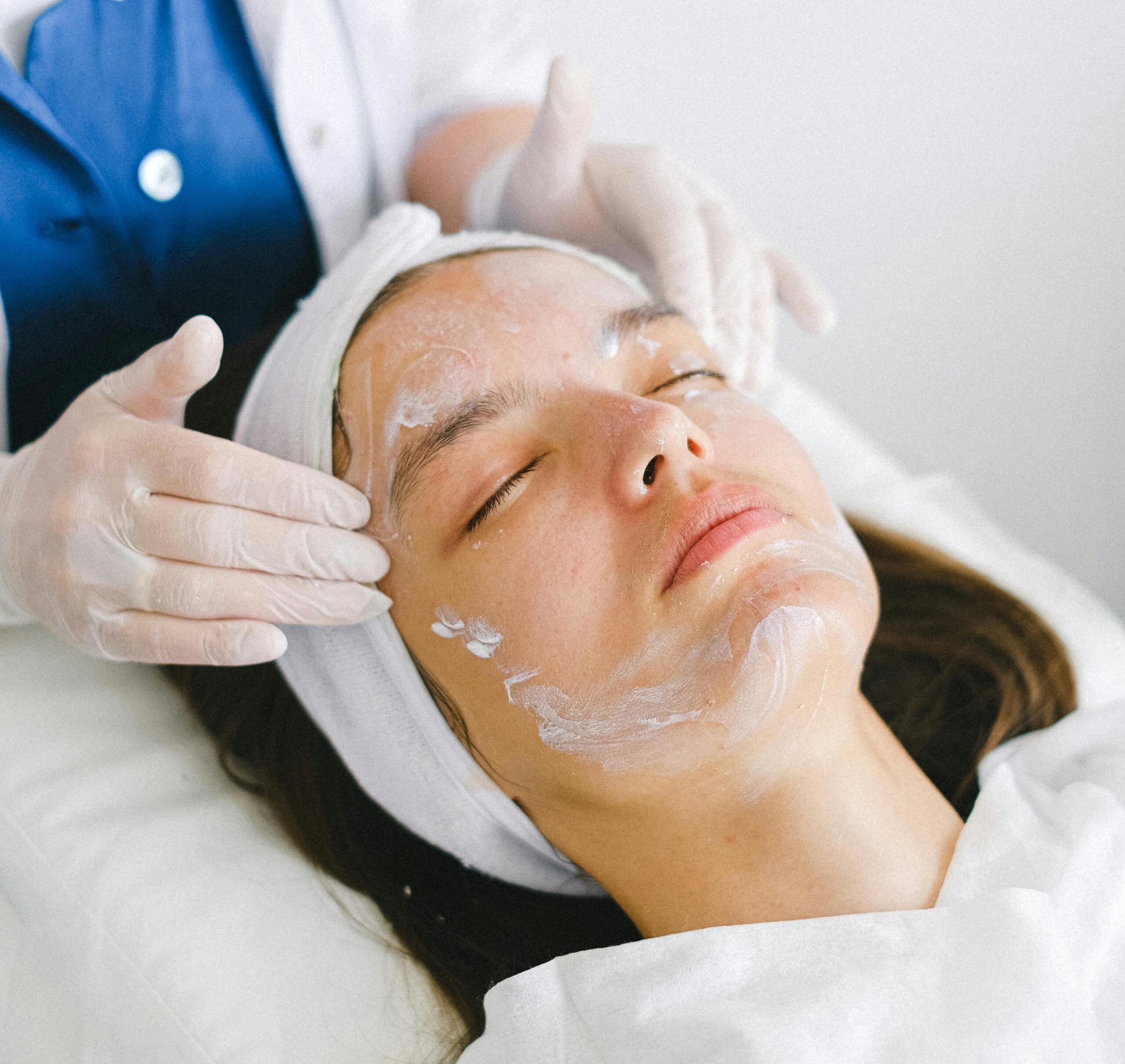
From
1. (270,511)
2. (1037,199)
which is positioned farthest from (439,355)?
(1037,199)

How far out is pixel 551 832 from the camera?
111cm

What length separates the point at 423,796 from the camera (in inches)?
45.1

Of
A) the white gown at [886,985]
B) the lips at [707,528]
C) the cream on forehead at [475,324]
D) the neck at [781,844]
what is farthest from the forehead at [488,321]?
the white gown at [886,985]

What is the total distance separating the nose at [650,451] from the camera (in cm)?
93

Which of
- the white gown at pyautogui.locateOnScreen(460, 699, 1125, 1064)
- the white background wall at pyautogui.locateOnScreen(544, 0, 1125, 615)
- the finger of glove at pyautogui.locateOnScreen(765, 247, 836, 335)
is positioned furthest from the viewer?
the white background wall at pyautogui.locateOnScreen(544, 0, 1125, 615)

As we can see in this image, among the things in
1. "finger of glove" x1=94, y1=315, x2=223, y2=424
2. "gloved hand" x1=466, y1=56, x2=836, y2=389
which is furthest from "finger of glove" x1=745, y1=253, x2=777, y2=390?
"finger of glove" x1=94, y1=315, x2=223, y2=424

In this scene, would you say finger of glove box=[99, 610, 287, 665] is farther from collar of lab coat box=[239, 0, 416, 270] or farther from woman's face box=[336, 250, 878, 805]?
collar of lab coat box=[239, 0, 416, 270]

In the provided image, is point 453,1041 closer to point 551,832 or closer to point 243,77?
A: point 551,832

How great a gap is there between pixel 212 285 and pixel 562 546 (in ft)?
2.59

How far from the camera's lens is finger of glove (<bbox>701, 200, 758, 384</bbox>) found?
1396 millimetres

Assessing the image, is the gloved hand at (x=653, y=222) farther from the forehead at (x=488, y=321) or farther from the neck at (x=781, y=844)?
the neck at (x=781, y=844)

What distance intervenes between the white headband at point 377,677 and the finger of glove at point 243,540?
9 cm

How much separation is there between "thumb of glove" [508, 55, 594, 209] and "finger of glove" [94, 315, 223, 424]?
23.0 inches

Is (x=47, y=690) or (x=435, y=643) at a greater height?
(x=435, y=643)
